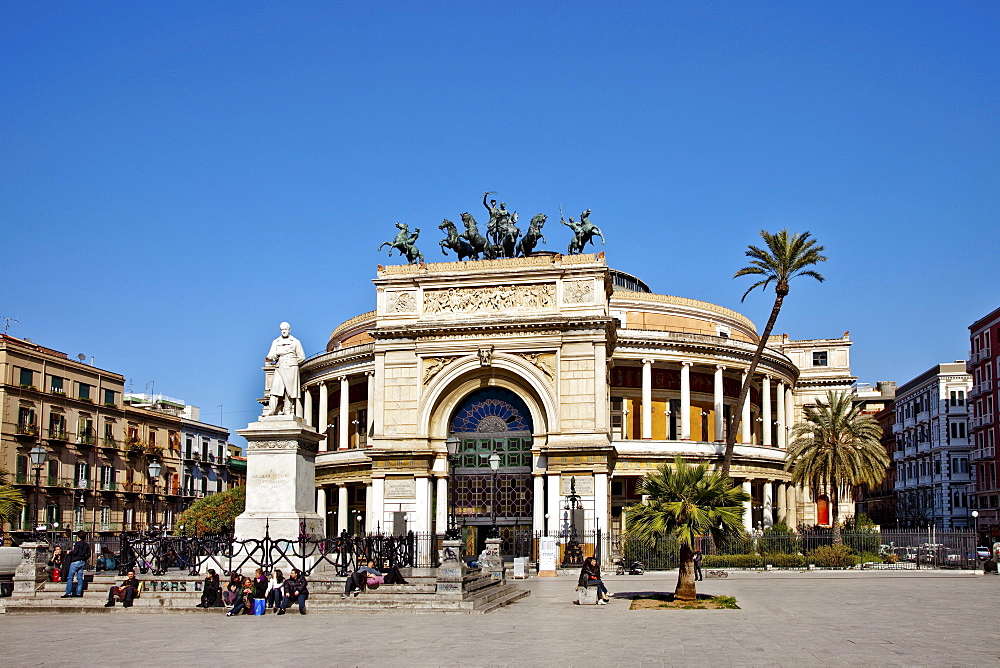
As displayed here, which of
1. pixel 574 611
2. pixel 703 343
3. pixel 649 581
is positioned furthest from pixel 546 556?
pixel 703 343

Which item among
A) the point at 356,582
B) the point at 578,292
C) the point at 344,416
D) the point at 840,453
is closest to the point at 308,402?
the point at 344,416

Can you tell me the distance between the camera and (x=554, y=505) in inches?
1980

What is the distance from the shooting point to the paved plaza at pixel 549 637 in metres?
16.5

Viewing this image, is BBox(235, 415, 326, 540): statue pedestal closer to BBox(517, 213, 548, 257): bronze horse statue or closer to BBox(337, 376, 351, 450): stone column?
BBox(517, 213, 548, 257): bronze horse statue

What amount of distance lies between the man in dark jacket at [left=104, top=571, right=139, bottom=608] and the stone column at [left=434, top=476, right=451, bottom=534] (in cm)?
2813

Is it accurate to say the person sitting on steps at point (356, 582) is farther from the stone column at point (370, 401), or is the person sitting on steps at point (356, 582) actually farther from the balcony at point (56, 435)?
the balcony at point (56, 435)

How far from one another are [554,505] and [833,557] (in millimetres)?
13073

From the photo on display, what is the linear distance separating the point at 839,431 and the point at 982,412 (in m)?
24.9

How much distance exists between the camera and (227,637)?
64.1 feet

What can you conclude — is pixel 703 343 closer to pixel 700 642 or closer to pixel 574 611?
pixel 574 611

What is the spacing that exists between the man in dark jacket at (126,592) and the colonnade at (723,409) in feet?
138

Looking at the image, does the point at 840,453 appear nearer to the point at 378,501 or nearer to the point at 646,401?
the point at 646,401

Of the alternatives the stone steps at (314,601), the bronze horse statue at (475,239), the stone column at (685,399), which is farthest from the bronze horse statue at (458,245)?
the stone steps at (314,601)

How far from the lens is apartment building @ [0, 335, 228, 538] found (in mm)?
61312
